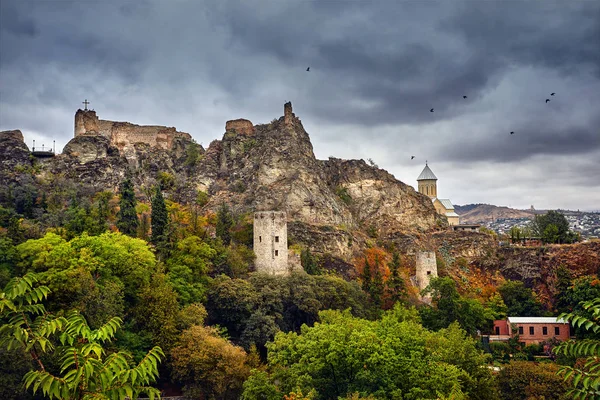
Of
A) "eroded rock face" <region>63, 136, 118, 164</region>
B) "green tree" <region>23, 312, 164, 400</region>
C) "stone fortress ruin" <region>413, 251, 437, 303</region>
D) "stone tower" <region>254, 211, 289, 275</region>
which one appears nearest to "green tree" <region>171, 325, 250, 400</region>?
"stone tower" <region>254, 211, 289, 275</region>

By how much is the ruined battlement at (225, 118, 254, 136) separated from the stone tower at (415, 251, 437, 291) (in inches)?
1129

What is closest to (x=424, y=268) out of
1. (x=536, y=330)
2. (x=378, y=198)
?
(x=536, y=330)

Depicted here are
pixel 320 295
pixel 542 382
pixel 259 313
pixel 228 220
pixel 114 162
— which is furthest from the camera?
pixel 114 162

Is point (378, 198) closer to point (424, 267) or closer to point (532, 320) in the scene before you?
point (424, 267)

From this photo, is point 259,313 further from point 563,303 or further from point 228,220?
point 563,303

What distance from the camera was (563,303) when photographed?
5166 centimetres

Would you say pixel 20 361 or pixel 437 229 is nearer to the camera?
pixel 20 361

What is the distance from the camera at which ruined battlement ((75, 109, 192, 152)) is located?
60.4 metres

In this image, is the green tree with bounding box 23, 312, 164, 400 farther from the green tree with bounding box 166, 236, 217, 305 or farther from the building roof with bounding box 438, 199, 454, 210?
the building roof with bounding box 438, 199, 454, 210

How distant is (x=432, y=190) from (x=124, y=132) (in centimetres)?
5285

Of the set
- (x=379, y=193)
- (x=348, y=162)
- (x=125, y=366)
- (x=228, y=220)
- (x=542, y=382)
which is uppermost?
(x=348, y=162)

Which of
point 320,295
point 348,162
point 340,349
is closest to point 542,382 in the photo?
point 340,349

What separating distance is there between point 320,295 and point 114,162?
105 ft

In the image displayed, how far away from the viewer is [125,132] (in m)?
64.4
